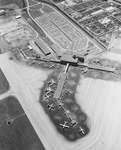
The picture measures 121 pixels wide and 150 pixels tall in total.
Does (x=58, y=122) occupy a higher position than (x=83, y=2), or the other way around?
(x=83, y=2)

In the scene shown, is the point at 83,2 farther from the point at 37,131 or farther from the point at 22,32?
the point at 37,131

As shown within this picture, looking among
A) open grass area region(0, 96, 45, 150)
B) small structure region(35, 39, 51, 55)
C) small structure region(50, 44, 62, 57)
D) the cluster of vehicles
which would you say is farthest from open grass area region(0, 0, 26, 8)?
open grass area region(0, 96, 45, 150)

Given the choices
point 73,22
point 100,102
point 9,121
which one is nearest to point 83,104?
point 100,102

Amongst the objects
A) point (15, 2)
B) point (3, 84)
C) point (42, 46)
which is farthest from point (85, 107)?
point (15, 2)

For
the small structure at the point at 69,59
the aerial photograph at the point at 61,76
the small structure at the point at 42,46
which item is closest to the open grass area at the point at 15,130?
the aerial photograph at the point at 61,76

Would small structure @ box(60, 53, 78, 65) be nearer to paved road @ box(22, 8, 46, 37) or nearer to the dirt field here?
the dirt field

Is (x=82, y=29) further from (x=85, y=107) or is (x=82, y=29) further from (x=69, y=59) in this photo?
(x=85, y=107)

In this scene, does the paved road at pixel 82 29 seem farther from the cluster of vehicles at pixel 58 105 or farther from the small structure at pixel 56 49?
the cluster of vehicles at pixel 58 105

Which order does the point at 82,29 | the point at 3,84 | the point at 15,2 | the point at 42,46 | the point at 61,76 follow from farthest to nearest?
the point at 15,2, the point at 82,29, the point at 42,46, the point at 61,76, the point at 3,84
